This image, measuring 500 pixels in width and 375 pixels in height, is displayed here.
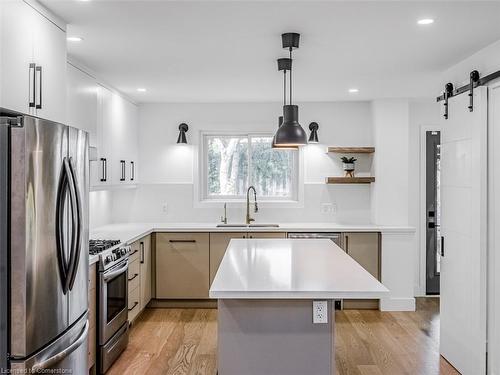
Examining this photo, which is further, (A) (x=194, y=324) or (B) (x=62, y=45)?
(A) (x=194, y=324)

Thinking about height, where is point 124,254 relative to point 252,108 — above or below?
below

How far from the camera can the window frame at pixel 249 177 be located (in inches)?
231

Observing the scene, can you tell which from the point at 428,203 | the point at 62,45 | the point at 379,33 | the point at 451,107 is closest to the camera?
the point at 62,45

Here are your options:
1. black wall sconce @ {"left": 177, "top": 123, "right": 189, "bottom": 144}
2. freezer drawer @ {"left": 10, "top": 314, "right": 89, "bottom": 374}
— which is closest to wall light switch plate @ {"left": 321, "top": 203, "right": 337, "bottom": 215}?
black wall sconce @ {"left": 177, "top": 123, "right": 189, "bottom": 144}

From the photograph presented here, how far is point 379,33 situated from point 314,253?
1620mm

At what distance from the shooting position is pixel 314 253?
3521mm

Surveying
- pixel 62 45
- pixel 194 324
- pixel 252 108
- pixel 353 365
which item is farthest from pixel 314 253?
pixel 252 108

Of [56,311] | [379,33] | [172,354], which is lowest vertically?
[172,354]

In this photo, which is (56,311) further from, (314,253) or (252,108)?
(252,108)

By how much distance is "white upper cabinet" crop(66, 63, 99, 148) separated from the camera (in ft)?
12.0

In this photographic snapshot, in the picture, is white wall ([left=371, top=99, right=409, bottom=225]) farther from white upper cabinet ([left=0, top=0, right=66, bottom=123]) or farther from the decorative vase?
white upper cabinet ([left=0, top=0, right=66, bottom=123])

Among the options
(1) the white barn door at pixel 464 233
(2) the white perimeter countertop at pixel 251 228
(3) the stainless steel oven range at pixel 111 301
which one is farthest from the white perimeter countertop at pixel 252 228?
(1) the white barn door at pixel 464 233

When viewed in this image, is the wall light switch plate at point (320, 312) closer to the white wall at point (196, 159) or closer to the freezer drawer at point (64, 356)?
the freezer drawer at point (64, 356)

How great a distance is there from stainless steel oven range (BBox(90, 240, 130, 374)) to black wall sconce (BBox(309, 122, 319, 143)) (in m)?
2.68
